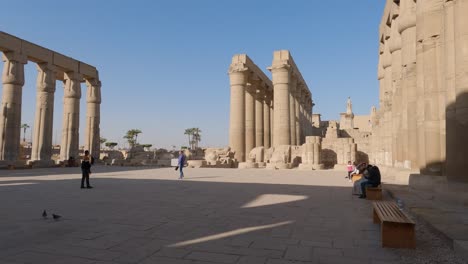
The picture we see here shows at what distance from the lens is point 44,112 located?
2825cm

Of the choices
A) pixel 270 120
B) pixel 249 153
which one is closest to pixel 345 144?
pixel 249 153

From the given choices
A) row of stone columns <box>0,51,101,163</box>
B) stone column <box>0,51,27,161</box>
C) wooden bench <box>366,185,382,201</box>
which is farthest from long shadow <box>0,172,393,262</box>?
row of stone columns <box>0,51,101,163</box>

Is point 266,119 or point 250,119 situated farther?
point 266,119

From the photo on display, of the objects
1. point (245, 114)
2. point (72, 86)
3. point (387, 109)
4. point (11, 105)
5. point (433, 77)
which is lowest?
point (433, 77)

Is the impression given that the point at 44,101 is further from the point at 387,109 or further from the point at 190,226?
the point at 190,226

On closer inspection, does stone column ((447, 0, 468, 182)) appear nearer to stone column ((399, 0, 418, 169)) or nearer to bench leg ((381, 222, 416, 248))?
bench leg ((381, 222, 416, 248))

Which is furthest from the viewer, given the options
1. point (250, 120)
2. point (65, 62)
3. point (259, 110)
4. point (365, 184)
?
point (259, 110)

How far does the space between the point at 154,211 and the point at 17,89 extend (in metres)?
25.1

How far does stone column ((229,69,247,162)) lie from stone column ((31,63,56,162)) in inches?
656

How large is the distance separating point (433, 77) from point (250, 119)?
→ 26429 mm

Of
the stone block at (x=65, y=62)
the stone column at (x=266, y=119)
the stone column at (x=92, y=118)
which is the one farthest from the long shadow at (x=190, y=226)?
the stone column at (x=266, y=119)

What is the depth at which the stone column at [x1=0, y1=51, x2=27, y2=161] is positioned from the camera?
24469 millimetres

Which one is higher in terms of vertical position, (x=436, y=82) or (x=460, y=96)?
(x=436, y=82)

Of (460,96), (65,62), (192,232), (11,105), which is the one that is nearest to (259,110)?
(65,62)
